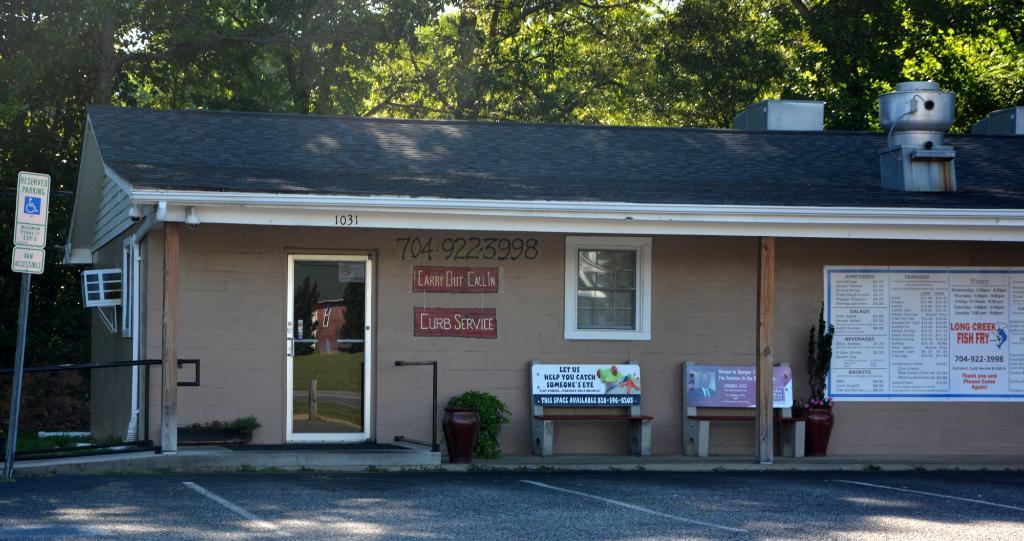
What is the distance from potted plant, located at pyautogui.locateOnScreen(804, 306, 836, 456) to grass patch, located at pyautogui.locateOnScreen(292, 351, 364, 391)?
4991 mm

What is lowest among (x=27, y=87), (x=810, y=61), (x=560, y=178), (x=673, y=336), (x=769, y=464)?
(x=769, y=464)

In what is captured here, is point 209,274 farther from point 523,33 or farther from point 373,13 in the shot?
point 523,33

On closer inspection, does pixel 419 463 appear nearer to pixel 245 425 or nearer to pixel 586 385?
pixel 245 425

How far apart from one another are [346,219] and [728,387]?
484cm

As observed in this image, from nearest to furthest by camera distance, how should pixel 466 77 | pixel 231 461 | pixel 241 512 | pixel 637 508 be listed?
pixel 241 512 < pixel 637 508 < pixel 231 461 < pixel 466 77

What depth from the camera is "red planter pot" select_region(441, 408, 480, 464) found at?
39.8 ft

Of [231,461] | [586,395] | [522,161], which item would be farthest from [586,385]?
[231,461]

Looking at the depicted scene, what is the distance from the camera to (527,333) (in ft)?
43.4

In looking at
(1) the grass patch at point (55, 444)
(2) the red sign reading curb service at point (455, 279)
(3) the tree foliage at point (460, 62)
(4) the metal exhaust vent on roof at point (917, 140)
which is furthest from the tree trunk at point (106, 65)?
(4) the metal exhaust vent on roof at point (917, 140)

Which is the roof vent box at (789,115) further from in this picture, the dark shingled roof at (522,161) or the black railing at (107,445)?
the black railing at (107,445)

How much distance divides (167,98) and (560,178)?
1584 cm

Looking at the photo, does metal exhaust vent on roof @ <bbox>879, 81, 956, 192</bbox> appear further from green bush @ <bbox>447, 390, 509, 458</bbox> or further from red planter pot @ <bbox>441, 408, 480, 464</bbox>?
red planter pot @ <bbox>441, 408, 480, 464</bbox>

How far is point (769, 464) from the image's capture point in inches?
494

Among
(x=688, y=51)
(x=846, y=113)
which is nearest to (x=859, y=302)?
(x=846, y=113)
